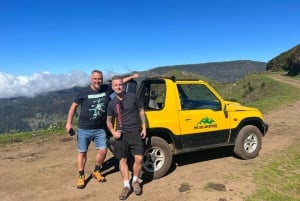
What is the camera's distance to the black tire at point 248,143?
8281mm

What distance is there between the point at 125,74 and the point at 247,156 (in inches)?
138

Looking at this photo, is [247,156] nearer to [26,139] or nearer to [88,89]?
[88,89]

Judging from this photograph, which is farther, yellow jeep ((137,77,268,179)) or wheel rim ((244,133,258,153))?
wheel rim ((244,133,258,153))

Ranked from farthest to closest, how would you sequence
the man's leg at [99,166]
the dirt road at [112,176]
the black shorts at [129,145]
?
1. the man's leg at [99,166]
2. the dirt road at [112,176]
3. the black shorts at [129,145]

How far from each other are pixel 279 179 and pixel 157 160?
2.41 meters

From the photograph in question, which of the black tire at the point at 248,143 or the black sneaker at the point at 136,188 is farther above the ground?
the black tire at the point at 248,143

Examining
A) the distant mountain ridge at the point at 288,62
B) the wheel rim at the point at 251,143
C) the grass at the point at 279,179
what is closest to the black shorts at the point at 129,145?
the grass at the point at 279,179

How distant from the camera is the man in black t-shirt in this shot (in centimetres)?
653

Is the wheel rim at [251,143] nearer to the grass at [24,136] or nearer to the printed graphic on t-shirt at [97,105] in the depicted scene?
the printed graphic on t-shirt at [97,105]

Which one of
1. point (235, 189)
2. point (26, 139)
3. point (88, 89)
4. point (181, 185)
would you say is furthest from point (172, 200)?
point (26, 139)

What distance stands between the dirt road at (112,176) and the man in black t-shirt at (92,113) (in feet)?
1.97

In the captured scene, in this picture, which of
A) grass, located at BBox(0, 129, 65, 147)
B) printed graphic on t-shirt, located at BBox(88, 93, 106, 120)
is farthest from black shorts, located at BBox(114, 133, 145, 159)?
grass, located at BBox(0, 129, 65, 147)

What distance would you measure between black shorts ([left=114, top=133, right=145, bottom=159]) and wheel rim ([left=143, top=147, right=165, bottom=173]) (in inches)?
33.7

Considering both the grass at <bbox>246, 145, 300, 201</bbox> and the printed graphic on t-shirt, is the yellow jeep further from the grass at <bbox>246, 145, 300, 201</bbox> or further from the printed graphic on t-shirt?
the printed graphic on t-shirt
